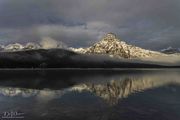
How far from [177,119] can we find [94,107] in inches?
836

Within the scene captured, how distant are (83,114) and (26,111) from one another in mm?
12173

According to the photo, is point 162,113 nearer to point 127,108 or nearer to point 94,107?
point 127,108

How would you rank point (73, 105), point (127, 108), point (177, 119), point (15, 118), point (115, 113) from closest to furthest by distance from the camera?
point (15, 118) < point (177, 119) < point (115, 113) < point (127, 108) < point (73, 105)

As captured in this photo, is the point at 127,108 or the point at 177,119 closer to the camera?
the point at 177,119

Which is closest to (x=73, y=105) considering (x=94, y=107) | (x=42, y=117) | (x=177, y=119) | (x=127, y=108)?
(x=94, y=107)

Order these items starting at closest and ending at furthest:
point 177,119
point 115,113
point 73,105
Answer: point 177,119 < point 115,113 < point 73,105

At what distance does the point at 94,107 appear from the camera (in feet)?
241

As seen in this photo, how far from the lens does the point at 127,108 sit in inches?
2830

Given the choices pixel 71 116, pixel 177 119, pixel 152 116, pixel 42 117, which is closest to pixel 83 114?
pixel 71 116

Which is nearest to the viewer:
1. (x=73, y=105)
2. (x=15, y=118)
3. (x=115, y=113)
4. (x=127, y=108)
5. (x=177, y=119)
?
(x=15, y=118)

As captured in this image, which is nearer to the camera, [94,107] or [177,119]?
[177,119]

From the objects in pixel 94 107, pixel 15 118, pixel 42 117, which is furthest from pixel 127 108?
pixel 15 118


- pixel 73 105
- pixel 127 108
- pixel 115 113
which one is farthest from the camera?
pixel 73 105

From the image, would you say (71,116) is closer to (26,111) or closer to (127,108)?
(26,111)
